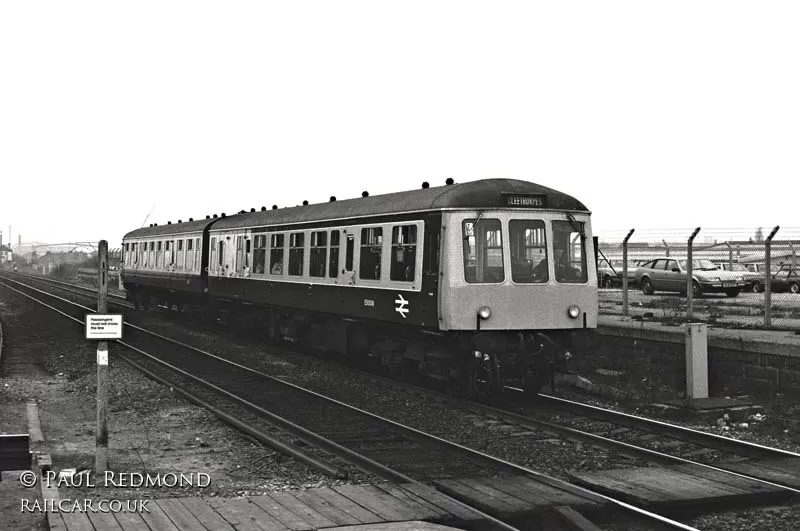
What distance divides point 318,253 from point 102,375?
9.20 m

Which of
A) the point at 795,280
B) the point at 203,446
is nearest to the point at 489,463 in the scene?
the point at 203,446

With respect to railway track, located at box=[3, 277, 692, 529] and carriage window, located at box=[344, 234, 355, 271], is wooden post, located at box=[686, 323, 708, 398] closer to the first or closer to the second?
railway track, located at box=[3, 277, 692, 529]

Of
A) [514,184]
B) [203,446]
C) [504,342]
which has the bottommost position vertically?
[203,446]

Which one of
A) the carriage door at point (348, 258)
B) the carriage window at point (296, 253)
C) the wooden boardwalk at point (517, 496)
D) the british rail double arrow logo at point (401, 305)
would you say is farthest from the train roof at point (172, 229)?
the wooden boardwalk at point (517, 496)

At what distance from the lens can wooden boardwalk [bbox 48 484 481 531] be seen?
6.23 metres

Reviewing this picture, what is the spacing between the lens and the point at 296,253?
18516 millimetres

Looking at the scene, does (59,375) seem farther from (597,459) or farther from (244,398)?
(597,459)

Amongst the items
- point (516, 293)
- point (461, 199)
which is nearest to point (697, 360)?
point (516, 293)

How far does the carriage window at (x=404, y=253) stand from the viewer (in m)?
13.2

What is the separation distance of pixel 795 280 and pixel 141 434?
25.9 m

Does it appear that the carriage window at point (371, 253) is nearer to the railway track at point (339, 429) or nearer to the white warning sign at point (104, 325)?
the railway track at point (339, 429)

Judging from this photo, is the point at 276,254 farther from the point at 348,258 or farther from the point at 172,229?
the point at 172,229

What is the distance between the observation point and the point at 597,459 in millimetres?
8906

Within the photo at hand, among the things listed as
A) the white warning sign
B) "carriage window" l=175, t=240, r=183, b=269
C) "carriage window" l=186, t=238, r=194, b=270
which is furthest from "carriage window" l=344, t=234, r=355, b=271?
"carriage window" l=175, t=240, r=183, b=269
